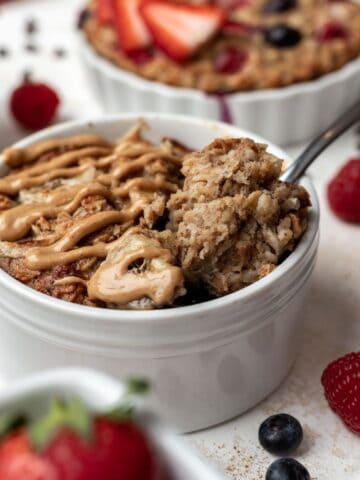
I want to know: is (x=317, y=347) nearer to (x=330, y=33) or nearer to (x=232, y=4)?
(x=330, y=33)

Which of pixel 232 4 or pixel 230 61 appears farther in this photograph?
pixel 232 4

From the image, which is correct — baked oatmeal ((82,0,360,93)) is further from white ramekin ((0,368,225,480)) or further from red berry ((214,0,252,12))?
white ramekin ((0,368,225,480))

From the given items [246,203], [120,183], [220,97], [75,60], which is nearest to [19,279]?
[120,183]

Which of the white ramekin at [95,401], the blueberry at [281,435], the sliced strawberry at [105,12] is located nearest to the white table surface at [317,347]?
the blueberry at [281,435]

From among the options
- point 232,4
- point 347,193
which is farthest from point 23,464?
point 232,4

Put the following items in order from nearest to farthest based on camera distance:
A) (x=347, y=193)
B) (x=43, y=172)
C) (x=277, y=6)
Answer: (x=43, y=172), (x=347, y=193), (x=277, y=6)
